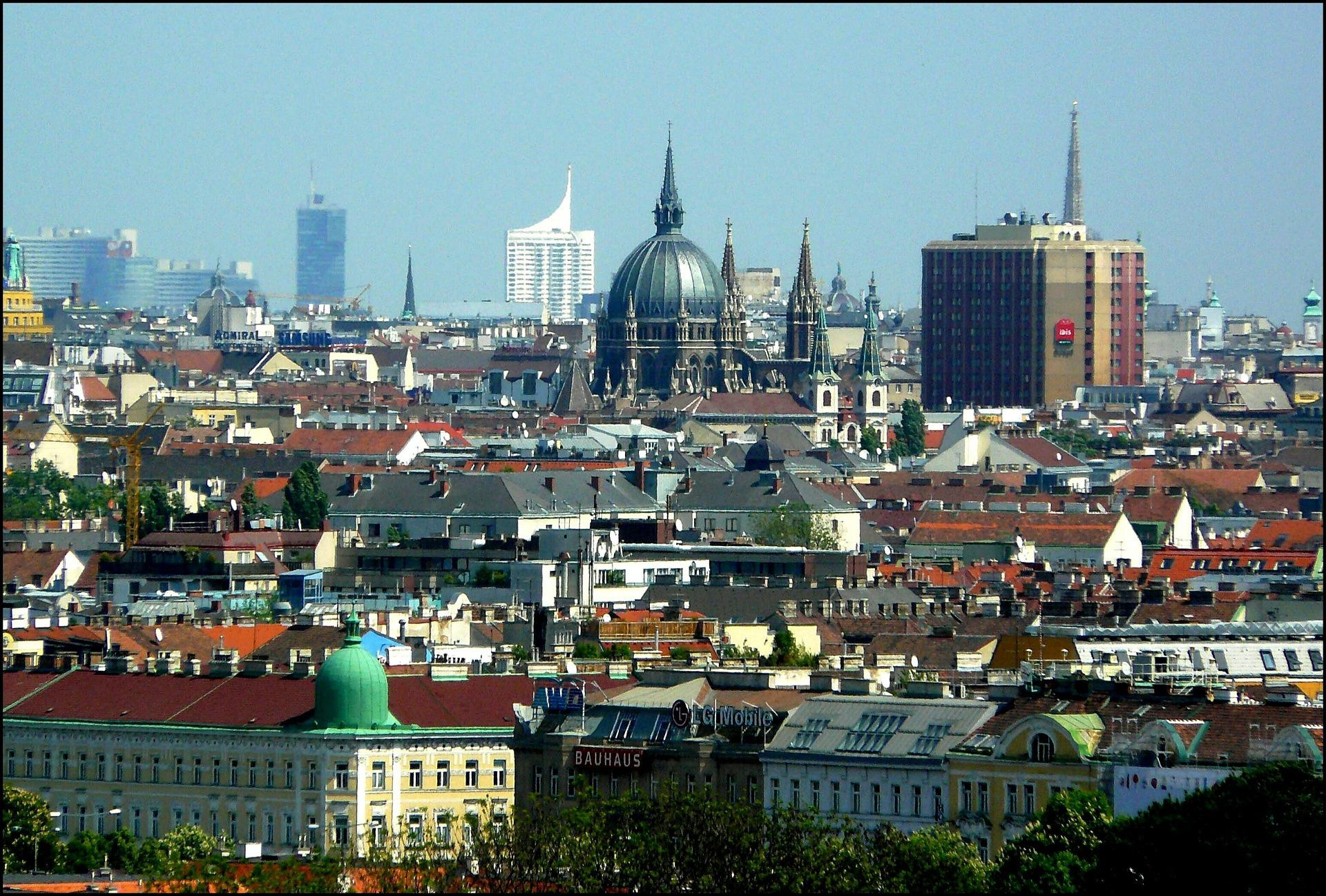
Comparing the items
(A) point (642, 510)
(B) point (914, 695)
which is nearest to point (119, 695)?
(B) point (914, 695)

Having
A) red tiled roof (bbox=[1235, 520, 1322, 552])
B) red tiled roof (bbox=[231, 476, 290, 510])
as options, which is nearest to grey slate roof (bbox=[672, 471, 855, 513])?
red tiled roof (bbox=[1235, 520, 1322, 552])

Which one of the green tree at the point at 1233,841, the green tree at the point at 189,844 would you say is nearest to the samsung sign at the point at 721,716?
the green tree at the point at 189,844

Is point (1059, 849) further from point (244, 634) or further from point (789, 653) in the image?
point (244, 634)

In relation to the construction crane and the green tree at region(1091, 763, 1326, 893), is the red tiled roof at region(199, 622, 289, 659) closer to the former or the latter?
the construction crane

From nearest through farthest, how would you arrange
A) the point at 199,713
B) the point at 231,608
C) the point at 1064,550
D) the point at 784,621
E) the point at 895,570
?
the point at 199,713 < the point at 784,621 < the point at 231,608 < the point at 895,570 < the point at 1064,550

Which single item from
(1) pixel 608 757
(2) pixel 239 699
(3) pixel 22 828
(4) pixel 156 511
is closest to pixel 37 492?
(4) pixel 156 511

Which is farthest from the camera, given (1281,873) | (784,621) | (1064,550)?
(1064,550)

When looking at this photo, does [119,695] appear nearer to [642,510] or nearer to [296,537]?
[296,537]
